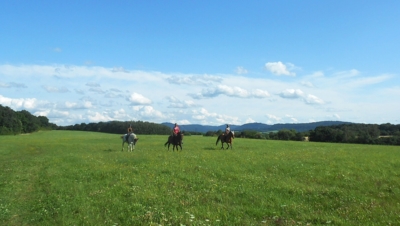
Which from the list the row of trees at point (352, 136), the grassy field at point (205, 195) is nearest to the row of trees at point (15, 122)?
the row of trees at point (352, 136)

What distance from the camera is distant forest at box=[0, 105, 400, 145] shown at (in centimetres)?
9219

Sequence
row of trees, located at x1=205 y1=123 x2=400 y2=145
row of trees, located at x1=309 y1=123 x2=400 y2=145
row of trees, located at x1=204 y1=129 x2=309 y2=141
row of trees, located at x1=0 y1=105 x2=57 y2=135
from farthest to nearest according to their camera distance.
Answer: row of trees, located at x1=0 y1=105 x2=57 y2=135 < row of trees, located at x1=204 y1=129 x2=309 y2=141 < row of trees, located at x1=205 y1=123 x2=400 y2=145 < row of trees, located at x1=309 y1=123 x2=400 y2=145

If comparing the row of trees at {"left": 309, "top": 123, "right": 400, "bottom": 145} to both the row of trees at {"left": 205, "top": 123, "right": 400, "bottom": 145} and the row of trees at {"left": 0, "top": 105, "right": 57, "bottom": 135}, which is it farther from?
the row of trees at {"left": 0, "top": 105, "right": 57, "bottom": 135}

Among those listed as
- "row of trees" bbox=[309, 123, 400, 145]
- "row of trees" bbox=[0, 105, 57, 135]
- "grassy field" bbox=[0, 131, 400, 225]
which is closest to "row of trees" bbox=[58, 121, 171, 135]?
"row of trees" bbox=[0, 105, 57, 135]

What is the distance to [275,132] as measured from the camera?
376 ft

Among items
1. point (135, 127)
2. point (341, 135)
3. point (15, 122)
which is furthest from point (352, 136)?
point (15, 122)

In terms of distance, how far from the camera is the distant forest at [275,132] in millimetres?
92188

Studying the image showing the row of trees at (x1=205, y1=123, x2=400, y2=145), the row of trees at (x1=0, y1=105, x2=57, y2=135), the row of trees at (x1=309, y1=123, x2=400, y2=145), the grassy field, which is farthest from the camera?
the row of trees at (x1=0, y1=105, x2=57, y2=135)

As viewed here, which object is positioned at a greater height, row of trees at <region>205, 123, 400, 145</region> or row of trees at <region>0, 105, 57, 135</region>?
row of trees at <region>0, 105, 57, 135</region>

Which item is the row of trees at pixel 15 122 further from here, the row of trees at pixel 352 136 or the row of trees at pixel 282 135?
the row of trees at pixel 352 136

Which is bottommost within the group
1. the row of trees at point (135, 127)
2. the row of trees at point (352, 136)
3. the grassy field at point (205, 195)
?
the grassy field at point (205, 195)

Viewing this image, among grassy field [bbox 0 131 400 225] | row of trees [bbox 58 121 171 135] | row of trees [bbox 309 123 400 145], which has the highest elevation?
row of trees [bbox 58 121 171 135]

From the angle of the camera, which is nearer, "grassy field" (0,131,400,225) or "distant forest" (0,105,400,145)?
"grassy field" (0,131,400,225)

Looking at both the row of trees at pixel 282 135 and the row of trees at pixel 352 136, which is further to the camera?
the row of trees at pixel 282 135
